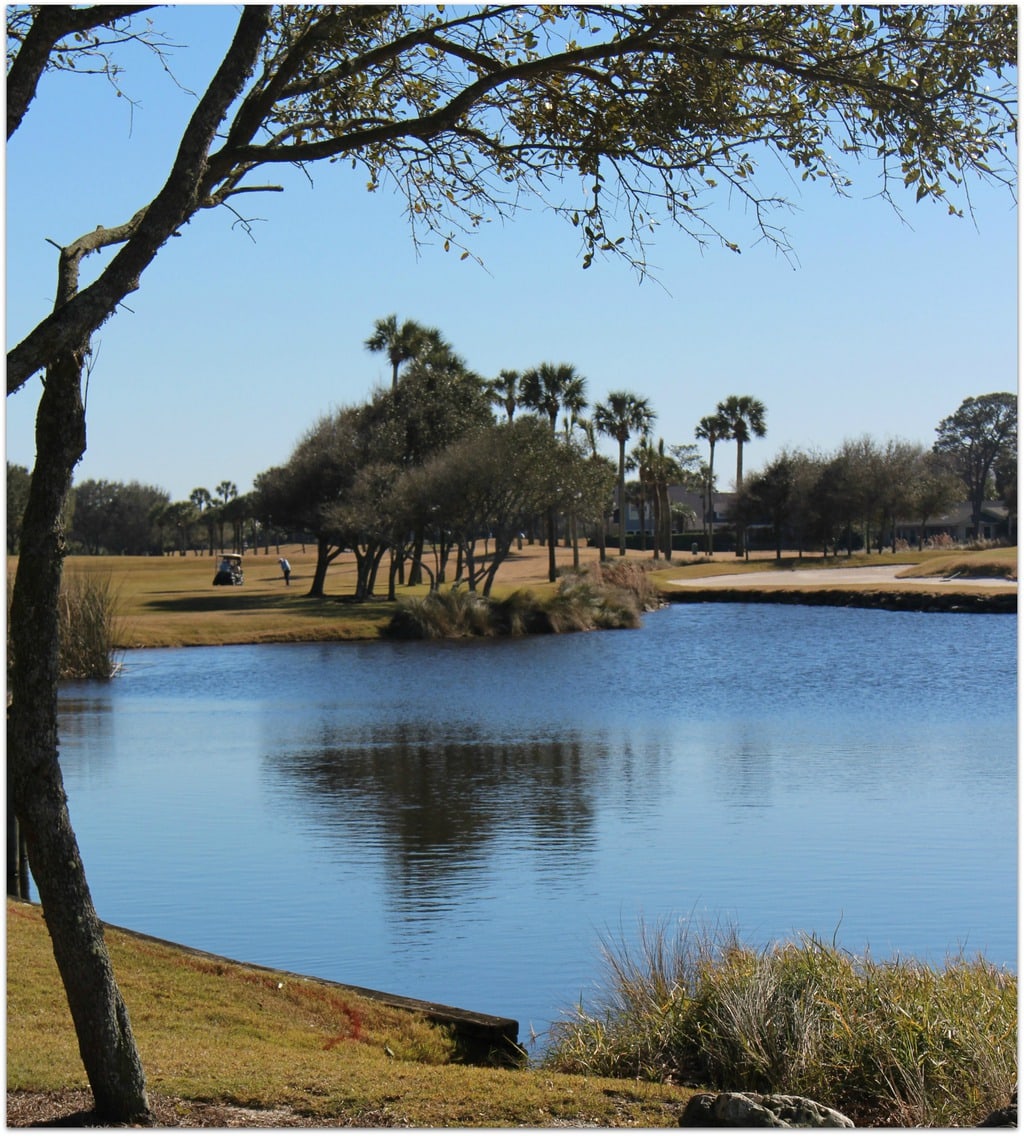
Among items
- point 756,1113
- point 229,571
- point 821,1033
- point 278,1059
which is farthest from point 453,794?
point 229,571

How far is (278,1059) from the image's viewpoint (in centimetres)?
730

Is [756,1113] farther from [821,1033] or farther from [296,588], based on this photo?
[296,588]

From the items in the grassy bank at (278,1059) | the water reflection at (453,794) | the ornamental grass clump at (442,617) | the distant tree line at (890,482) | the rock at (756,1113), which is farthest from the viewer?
the distant tree line at (890,482)

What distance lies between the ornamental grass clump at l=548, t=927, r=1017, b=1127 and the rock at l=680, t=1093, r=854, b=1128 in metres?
1.17

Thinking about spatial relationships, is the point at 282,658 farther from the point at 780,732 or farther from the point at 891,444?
the point at 891,444

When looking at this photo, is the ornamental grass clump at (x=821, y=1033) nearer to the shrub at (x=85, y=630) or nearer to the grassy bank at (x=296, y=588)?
the shrub at (x=85, y=630)

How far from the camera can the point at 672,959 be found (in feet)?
30.2

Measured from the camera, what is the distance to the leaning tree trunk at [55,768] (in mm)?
5879

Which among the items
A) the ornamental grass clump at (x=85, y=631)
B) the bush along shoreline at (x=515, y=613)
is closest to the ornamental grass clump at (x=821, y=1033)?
the ornamental grass clump at (x=85, y=631)

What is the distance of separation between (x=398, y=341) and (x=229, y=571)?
16485 mm

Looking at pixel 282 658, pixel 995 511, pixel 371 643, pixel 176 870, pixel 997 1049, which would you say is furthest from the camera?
pixel 995 511

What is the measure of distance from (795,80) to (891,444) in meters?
81.0

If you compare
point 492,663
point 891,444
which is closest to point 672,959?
point 492,663

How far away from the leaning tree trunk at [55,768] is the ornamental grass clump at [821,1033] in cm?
288
